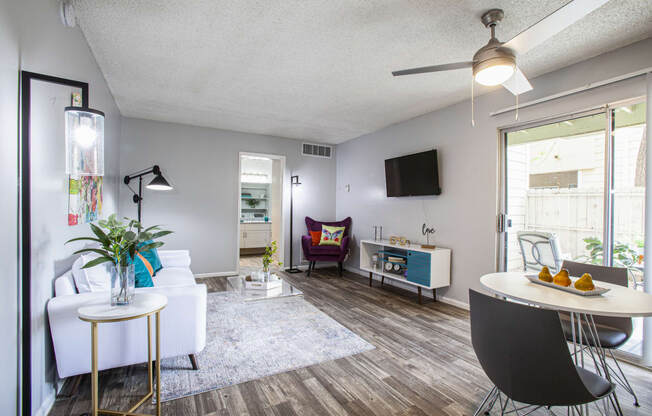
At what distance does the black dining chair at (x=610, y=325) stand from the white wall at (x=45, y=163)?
2.99 m

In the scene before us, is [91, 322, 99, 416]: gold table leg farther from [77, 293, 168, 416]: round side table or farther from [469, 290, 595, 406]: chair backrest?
[469, 290, 595, 406]: chair backrest

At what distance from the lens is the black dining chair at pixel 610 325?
181cm

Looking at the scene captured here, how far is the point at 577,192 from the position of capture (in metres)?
2.84

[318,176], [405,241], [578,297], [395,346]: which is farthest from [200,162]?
[578,297]

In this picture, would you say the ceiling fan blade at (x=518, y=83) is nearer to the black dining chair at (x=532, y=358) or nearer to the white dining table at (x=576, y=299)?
the white dining table at (x=576, y=299)

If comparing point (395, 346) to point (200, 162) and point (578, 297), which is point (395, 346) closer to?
point (578, 297)

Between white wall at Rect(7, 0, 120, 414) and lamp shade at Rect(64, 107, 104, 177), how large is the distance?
7.7 inches

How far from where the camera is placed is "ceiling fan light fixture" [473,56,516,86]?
1.92 metres

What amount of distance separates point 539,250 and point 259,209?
6.66 metres

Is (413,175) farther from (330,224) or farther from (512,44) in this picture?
(512,44)

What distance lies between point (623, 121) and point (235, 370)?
12.1ft

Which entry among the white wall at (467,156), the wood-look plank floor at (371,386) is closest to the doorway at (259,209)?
the white wall at (467,156)

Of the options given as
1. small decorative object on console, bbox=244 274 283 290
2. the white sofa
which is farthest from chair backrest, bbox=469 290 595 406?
small decorative object on console, bbox=244 274 283 290

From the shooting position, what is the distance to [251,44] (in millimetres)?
2529
